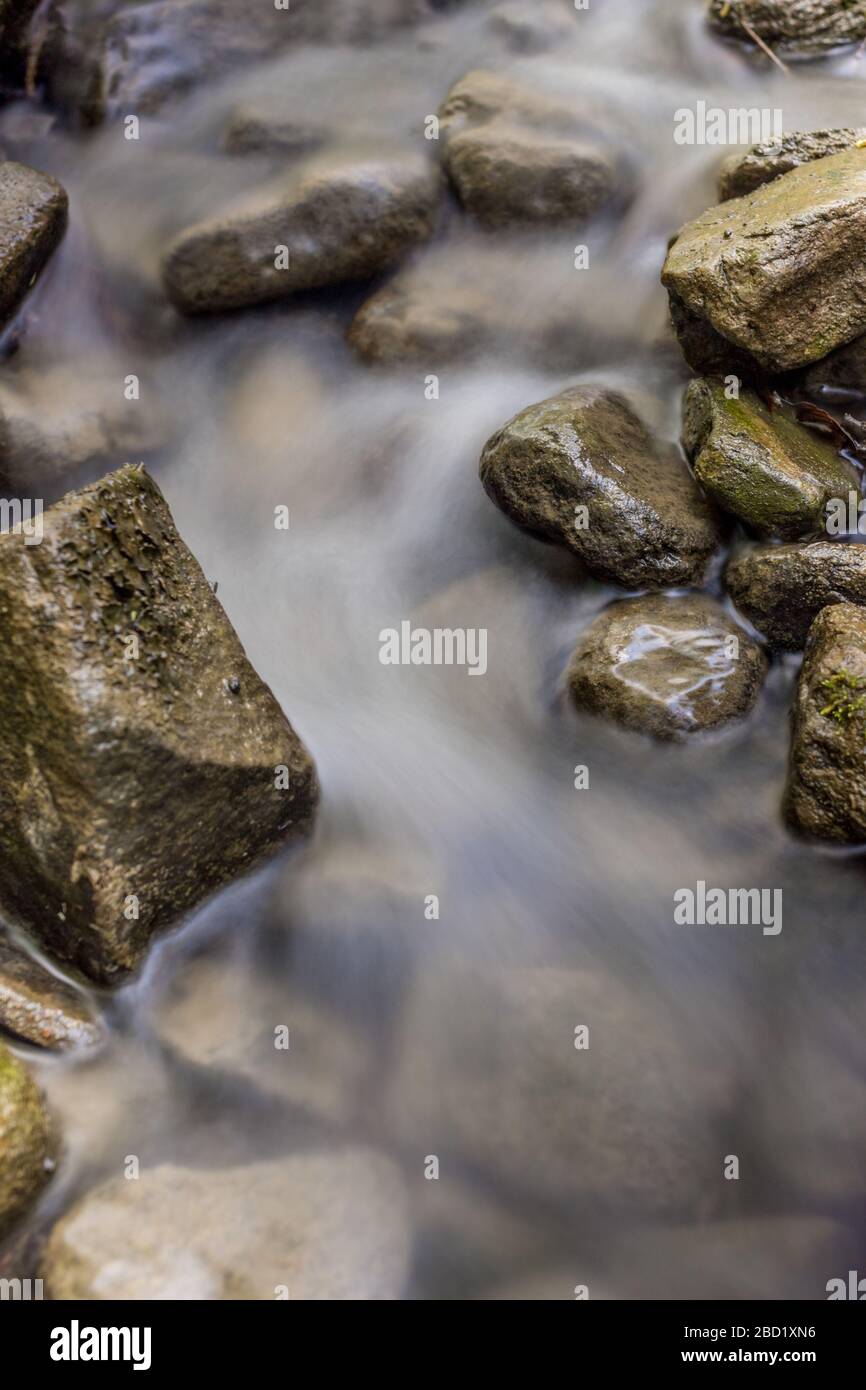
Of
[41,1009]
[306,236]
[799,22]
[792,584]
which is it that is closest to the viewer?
[41,1009]

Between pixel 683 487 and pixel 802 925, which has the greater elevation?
pixel 683 487

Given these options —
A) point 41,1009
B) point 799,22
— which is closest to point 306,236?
point 799,22

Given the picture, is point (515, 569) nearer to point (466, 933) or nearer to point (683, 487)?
point (683, 487)

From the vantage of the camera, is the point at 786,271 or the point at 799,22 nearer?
the point at 786,271

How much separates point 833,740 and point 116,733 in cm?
267

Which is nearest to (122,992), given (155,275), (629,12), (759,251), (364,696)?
(364,696)

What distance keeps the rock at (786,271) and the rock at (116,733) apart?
8.88ft

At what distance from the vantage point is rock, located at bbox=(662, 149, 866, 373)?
14.0ft

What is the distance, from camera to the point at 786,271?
14.0 ft

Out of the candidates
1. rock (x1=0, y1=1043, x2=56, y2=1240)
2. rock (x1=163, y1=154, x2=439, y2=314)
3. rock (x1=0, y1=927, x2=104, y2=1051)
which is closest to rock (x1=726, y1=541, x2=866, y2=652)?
rock (x1=163, y1=154, x2=439, y2=314)

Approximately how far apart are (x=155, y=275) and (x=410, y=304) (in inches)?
63.9

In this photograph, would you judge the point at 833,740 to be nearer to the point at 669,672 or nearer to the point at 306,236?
the point at 669,672

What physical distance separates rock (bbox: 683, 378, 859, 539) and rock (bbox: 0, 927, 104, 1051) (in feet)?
11.5

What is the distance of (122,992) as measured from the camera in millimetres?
3555
